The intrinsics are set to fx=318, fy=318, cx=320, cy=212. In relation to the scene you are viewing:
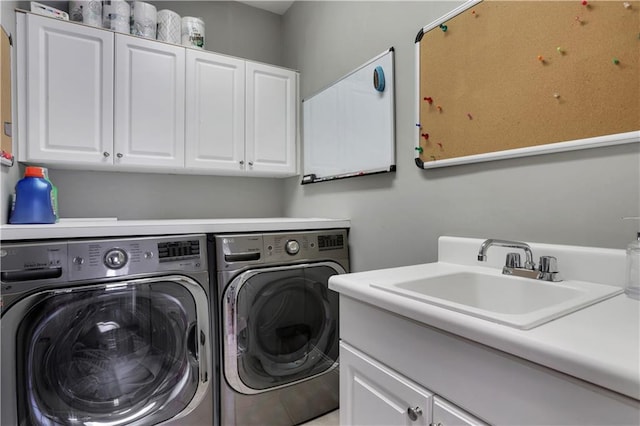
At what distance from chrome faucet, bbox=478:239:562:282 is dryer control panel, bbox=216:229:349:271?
0.92 metres

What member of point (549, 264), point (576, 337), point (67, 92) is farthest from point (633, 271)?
point (67, 92)

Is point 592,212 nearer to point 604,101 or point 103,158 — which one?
point 604,101

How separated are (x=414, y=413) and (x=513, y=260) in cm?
60

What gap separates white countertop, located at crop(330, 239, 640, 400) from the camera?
476mm

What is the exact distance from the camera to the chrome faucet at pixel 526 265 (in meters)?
0.98

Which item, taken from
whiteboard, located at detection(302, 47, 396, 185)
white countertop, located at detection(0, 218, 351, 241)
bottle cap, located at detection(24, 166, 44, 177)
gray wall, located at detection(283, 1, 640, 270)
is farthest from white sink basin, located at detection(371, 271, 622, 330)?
bottle cap, located at detection(24, 166, 44, 177)

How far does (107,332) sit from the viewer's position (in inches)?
52.2

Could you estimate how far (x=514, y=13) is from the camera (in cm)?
113

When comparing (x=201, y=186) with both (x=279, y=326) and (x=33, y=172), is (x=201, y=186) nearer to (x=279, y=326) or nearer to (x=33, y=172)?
(x=33, y=172)

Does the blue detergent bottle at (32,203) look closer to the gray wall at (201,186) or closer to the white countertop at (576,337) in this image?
the gray wall at (201,186)

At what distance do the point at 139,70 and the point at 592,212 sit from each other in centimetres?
229

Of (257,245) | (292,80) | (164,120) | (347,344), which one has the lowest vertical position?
(347,344)

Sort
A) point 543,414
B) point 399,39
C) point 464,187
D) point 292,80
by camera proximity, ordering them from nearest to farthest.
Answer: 1. point 543,414
2. point 464,187
3. point 399,39
4. point 292,80

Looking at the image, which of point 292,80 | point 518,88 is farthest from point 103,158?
point 518,88
